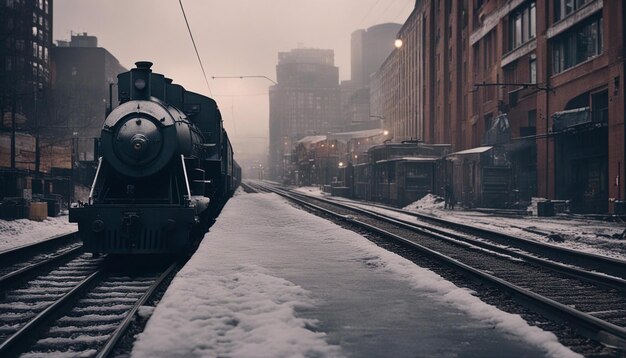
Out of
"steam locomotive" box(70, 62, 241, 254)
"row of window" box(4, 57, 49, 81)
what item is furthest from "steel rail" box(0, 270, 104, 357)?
"row of window" box(4, 57, 49, 81)

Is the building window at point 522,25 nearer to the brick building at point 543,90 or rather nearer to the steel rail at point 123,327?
the brick building at point 543,90

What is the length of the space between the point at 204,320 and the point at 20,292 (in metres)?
3.56

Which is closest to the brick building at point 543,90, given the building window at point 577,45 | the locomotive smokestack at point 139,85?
the building window at point 577,45

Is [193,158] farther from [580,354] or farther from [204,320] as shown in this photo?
[580,354]

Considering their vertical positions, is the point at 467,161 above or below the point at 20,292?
above

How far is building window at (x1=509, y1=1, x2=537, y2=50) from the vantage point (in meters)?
30.1

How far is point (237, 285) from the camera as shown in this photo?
7293 mm

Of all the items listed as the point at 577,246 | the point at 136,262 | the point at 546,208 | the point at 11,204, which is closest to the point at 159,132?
the point at 136,262

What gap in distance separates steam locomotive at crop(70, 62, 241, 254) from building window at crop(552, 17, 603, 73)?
21.3 metres

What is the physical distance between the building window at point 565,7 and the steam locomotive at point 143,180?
22.7 metres

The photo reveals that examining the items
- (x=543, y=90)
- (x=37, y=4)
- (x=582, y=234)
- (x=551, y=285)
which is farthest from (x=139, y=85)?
(x=37, y=4)

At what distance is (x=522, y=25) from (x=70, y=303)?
103 feet

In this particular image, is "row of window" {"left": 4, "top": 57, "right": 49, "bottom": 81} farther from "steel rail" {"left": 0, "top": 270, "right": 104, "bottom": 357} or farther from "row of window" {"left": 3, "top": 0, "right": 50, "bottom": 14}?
"steel rail" {"left": 0, "top": 270, "right": 104, "bottom": 357}

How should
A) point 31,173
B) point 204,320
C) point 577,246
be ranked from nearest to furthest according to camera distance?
1. point 204,320
2. point 577,246
3. point 31,173
